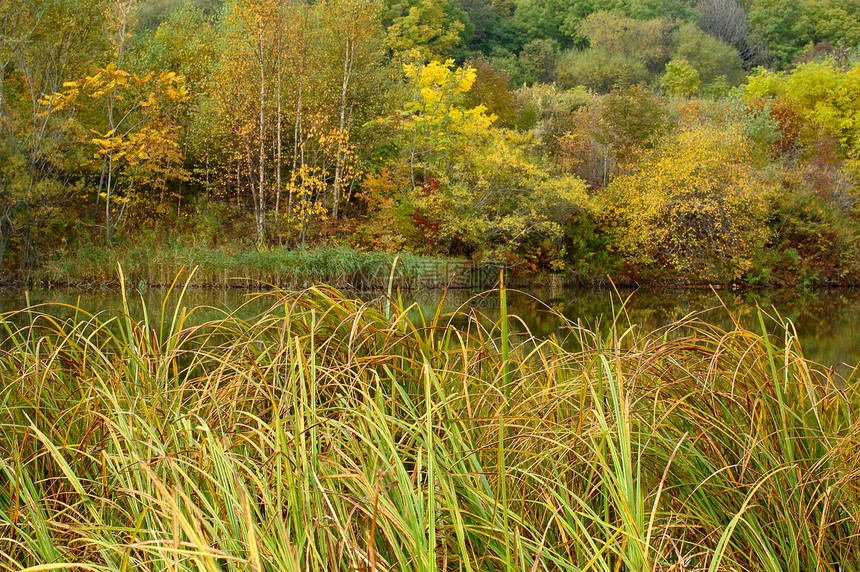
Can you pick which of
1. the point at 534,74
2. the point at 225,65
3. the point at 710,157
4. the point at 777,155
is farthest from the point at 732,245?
the point at 534,74

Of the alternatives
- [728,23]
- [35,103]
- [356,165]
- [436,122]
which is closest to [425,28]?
[356,165]

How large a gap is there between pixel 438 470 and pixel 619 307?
10076 millimetres

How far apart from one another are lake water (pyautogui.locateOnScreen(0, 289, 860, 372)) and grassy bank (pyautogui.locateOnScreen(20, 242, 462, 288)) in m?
0.64

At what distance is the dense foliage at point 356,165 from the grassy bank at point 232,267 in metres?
0.67

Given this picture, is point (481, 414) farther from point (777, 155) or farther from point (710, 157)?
point (777, 155)

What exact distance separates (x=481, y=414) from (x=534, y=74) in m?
38.7

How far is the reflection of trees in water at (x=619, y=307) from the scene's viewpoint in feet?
28.8

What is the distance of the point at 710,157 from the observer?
17.3m

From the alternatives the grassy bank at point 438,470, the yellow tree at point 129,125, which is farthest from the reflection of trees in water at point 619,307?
the grassy bank at point 438,470

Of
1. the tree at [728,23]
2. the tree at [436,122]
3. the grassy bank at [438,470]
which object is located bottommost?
the grassy bank at [438,470]

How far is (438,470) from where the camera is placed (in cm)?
137

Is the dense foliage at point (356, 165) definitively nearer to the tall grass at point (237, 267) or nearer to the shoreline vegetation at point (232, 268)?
the shoreline vegetation at point (232, 268)

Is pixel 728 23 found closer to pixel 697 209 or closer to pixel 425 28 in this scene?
pixel 425 28

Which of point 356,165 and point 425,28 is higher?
point 425,28
